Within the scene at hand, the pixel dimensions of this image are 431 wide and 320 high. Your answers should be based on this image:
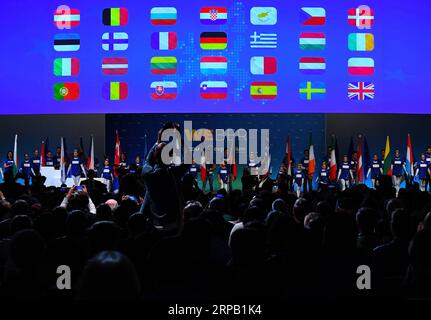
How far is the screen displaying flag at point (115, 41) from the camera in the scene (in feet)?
49.6

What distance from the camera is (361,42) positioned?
49.4 feet

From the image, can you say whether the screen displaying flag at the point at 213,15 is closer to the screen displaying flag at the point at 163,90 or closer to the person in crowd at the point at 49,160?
the screen displaying flag at the point at 163,90

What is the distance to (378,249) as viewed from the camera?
4297 millimetres

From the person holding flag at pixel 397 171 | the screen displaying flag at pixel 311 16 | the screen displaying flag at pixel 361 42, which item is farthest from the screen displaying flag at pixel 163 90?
the person holding flag at pixel 397 171

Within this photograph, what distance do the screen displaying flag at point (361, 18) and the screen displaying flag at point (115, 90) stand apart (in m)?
6.17

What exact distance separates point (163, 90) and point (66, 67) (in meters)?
2.64

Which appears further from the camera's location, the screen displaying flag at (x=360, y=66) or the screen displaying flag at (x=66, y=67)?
the screen displaying flag at (x=66, y=67)

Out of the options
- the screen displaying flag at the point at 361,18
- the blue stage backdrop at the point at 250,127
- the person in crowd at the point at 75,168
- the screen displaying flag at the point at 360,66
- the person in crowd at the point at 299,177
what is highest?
the screen displaying flag at the point at 361,18

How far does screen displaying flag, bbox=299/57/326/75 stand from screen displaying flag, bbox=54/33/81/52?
5927 mm

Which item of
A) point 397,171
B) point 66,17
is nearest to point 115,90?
point 66,17

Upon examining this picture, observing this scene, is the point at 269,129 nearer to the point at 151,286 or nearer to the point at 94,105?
the point at 94,105
